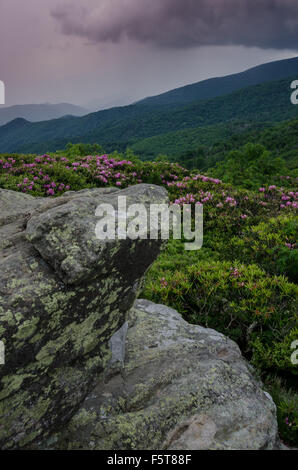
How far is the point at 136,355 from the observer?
4156 mm

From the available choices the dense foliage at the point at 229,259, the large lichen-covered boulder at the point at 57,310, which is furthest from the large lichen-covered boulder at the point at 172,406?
the dense foliage at the point at 229,259

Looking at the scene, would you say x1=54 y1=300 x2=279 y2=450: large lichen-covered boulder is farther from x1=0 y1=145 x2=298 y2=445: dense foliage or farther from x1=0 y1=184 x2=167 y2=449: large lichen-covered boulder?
x1=0 y1=145 x2=298 y2=445: dense foliage

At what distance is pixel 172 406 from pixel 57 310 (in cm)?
160

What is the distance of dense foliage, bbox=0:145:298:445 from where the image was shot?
17.4 ft

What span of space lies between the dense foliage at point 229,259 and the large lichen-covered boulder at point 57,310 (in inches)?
109

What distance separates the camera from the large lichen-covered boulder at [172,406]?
3.01m

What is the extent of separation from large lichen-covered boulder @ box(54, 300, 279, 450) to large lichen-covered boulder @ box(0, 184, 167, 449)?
11.3 inches

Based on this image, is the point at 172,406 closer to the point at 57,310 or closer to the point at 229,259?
the point at 57,310

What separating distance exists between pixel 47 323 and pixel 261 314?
4211 mm

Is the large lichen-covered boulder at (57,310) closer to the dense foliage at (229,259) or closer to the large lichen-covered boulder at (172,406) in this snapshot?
the large lichen-covered boulder at (172,406)

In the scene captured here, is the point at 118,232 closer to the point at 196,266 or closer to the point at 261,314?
the point at 261,314

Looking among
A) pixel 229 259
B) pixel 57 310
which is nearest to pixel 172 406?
pixel 57 310

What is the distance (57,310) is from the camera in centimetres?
288
